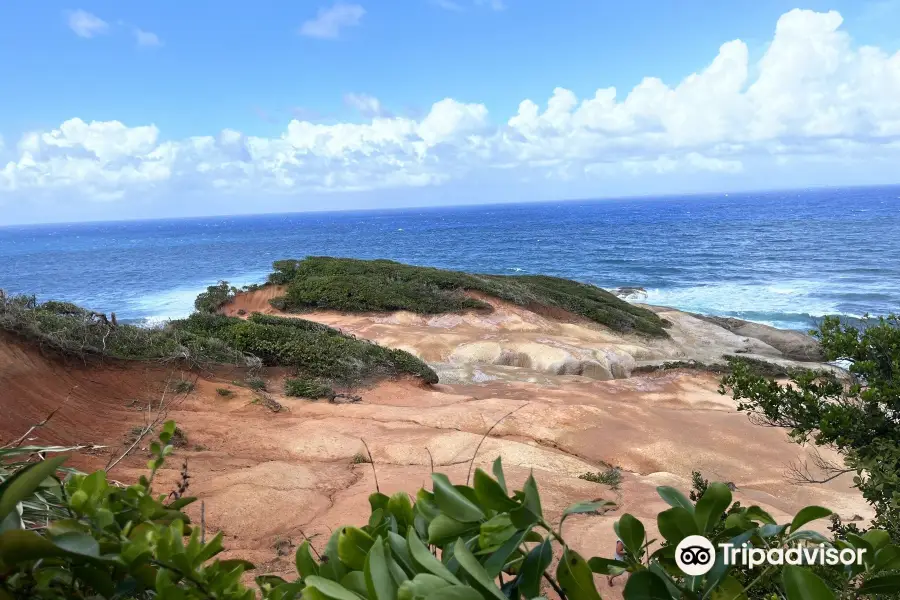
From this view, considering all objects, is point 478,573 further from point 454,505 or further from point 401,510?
point 401,510

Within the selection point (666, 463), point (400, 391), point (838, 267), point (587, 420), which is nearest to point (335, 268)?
point (400, 391)

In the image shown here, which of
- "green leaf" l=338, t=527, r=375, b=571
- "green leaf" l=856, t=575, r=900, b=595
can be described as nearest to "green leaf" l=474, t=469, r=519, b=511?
Result: "green leaf" l=338, t=527, r=375, b=571

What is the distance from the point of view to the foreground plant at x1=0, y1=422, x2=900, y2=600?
0.96m

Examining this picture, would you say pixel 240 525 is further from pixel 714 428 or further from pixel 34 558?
pixel 714 428

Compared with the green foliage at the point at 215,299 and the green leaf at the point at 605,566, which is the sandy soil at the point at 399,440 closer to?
the green leaf at the point at 605,566

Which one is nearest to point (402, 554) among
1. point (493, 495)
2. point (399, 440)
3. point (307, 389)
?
point (493, 495)

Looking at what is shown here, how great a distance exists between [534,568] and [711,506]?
432 millimetres

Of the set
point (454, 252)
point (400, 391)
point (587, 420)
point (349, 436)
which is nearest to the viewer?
point (349, 436)

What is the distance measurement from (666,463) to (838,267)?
48.0m

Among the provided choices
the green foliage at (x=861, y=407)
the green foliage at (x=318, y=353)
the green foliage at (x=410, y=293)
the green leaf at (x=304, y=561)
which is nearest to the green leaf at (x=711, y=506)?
the green leaf at (x=304, y=561)

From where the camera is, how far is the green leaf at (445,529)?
1.11 meters

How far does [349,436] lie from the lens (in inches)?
375

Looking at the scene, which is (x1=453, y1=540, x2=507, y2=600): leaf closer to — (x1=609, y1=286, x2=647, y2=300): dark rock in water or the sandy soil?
the sandy soil

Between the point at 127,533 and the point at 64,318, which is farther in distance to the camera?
the point at 64,318
